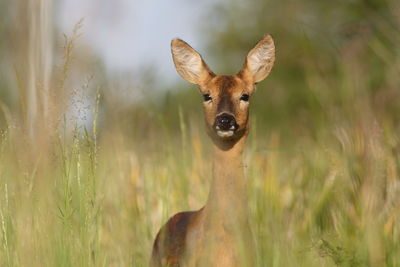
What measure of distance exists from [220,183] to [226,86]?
528mm

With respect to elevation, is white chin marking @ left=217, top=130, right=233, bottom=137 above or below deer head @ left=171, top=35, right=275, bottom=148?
below

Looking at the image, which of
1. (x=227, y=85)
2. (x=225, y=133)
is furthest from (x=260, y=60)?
(x=225, y=133)

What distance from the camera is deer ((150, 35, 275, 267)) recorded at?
157 inches

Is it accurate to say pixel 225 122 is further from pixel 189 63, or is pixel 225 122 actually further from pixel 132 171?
pixel 132 171

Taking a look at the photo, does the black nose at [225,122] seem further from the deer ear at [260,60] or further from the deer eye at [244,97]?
the deer ear at [260,60]

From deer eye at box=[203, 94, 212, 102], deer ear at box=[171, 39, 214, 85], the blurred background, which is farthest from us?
deer ear at box=[171, 39, 214, 85]

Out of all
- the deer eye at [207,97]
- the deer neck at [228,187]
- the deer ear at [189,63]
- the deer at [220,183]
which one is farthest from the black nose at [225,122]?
the deer ear at [189,63]

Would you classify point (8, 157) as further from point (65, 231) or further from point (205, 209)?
point (205, 209)

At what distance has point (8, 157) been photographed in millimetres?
4098

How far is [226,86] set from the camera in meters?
4.45

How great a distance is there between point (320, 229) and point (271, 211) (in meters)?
0.29

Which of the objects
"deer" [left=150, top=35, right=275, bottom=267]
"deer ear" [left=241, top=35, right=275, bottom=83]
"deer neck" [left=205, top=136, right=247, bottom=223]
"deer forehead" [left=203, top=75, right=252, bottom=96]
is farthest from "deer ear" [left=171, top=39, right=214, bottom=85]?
"deer neck" [left=205, top=136, right=247, bottom=223]

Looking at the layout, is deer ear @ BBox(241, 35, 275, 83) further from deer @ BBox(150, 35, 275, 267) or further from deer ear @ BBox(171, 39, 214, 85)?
deer ear @ BBox(171, 39, 214, 85)

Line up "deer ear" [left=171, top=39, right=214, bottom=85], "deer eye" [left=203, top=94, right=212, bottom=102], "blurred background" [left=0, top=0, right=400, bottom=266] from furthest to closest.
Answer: "deer ear" [left=171, top=39, right=214, bottom=85] → "deer eye" [left=203, top=94, right=212, bottom=102] → "blurred background" [left=0, top=0, right=400, bottom=266]
